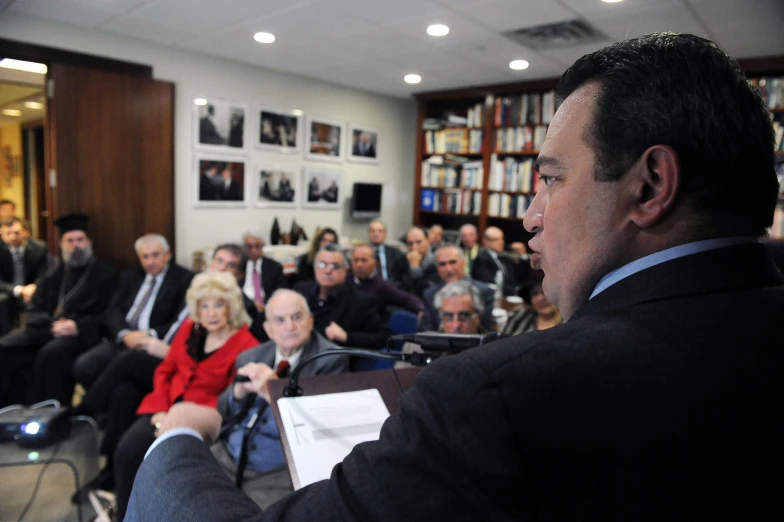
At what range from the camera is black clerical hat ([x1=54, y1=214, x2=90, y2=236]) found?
379 cm

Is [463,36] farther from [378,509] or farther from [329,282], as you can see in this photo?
[378,509]

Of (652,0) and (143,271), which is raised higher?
(652,0)

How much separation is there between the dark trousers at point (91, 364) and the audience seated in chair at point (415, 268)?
2527 millimetres

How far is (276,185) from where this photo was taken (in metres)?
5.43

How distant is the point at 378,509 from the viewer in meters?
0.42

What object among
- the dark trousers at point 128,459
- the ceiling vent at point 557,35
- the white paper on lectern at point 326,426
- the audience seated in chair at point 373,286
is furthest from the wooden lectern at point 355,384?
the ceiling vent at point 557,35

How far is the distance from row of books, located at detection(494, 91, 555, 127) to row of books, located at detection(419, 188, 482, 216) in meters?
0.89

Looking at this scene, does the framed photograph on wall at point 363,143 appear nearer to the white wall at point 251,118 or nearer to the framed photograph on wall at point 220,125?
the white wall at point 251,118

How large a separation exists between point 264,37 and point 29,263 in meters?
2.94

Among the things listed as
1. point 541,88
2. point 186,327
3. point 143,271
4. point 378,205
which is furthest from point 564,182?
point 378,205

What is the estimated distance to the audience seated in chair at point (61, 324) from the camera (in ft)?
10.3

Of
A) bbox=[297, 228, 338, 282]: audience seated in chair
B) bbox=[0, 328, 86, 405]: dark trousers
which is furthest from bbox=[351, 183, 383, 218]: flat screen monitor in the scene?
bbox=[0, 328, 86, 405]: dark trousers

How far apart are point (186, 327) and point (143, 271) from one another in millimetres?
1218

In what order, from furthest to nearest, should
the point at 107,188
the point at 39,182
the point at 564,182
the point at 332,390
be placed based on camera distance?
the point at 39,182
the point at 107,188
the point at 332,390
the point at 564,182
